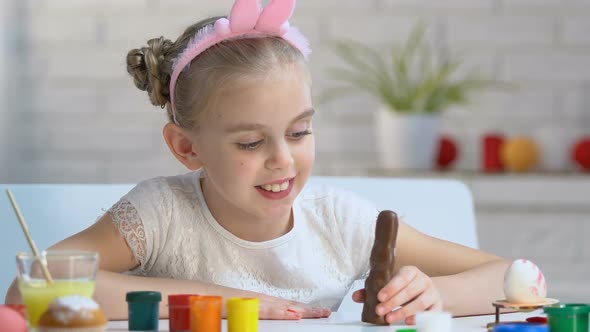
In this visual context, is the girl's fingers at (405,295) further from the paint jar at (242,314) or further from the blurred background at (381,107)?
the blurred background at (381,107)

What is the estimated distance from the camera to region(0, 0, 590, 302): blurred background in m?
3.76

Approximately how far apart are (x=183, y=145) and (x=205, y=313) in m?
0.68

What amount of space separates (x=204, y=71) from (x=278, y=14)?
173mm

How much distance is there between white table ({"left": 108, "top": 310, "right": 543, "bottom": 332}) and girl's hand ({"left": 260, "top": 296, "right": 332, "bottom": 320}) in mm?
14

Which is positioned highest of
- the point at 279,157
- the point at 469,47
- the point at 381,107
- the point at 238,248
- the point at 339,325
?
the point at 469,47

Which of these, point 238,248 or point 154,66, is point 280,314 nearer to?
point 238,248

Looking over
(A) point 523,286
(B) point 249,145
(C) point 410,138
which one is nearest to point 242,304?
(A) point 523,286

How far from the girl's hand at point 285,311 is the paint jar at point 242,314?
0.25 meters

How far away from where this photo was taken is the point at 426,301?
1.54 meters

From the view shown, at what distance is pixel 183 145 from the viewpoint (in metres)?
1.92

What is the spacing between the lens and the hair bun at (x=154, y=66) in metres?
1.90

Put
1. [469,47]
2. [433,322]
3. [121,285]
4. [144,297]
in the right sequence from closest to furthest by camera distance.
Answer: [433,322] < [144,297] < [121,285] < [469,47]

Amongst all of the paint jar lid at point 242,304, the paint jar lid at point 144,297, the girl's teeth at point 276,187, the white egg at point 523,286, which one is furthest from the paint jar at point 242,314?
the girl's teeth at point 276,187

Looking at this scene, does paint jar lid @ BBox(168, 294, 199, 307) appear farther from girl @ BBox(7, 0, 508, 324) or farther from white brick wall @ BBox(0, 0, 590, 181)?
white brick wall @ BBox(0, 0, 590, 181)
